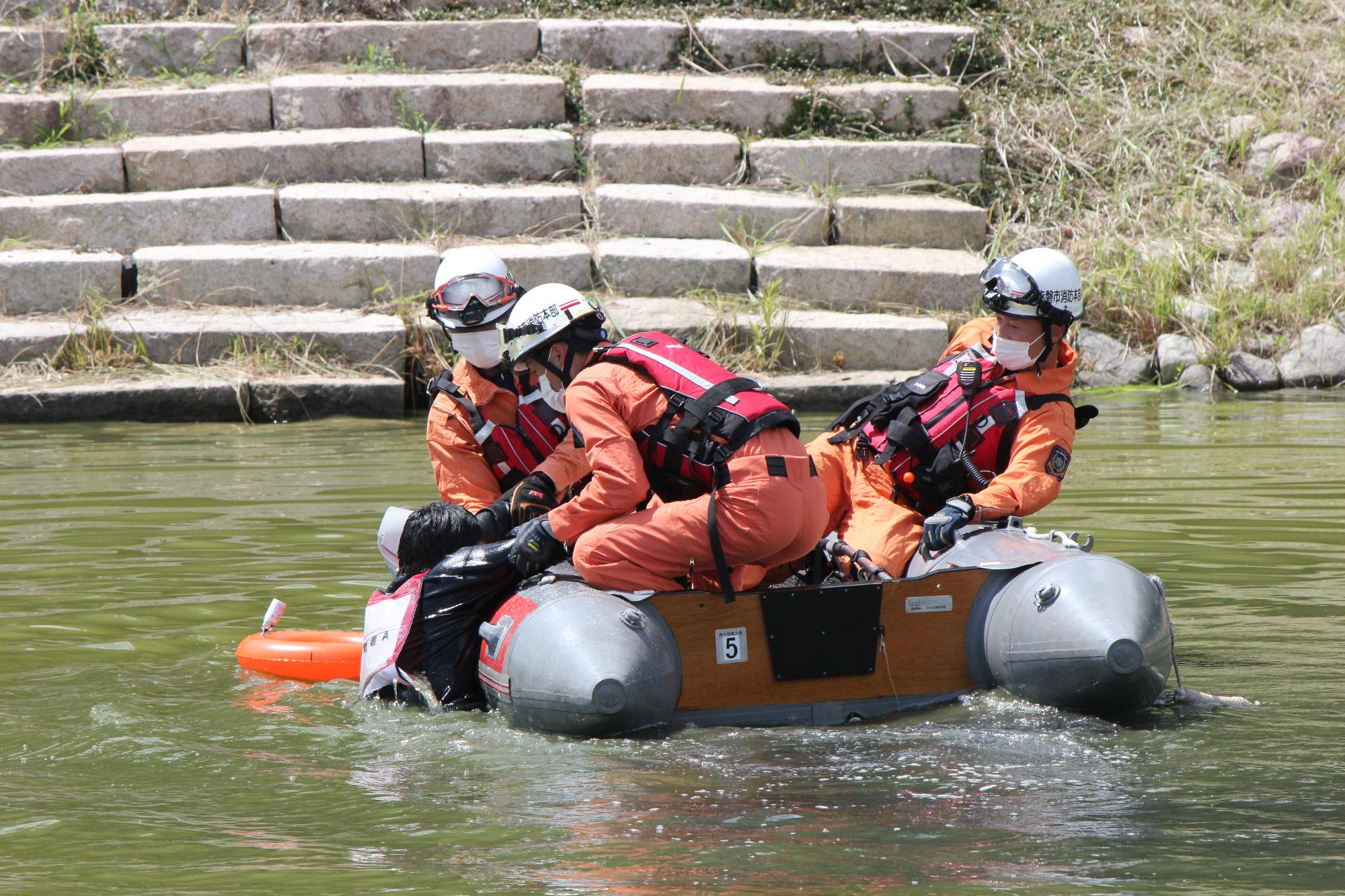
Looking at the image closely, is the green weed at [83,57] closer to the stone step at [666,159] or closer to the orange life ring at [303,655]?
the stone step at [666,159]

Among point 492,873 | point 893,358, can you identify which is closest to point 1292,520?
point 893,358

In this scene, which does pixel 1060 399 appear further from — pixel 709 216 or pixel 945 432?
pixel 709 216

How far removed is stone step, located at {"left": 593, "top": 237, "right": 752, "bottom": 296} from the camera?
1223 cm

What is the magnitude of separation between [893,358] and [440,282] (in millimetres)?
6240

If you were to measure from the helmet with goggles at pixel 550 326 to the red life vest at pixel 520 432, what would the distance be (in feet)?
2.27

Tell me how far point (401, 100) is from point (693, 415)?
31.0 ft

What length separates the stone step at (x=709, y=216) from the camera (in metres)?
12.8

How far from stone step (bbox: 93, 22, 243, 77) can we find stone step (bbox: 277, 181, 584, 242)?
2184mm

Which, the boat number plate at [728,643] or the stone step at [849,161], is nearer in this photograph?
the boat number plate at [728,643]

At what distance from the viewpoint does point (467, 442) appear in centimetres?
595

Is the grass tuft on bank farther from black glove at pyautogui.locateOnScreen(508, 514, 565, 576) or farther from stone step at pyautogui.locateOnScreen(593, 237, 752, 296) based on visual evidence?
black glove at pyautogui.locateOnScreen(508, 514, 565, 576)

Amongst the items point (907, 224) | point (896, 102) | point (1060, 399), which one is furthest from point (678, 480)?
point (896, 102)

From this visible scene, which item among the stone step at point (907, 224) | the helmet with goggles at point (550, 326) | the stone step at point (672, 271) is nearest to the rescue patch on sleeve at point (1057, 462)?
the helmet with goggles at point (550, 326)

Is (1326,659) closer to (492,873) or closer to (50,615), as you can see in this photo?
(492,873)
